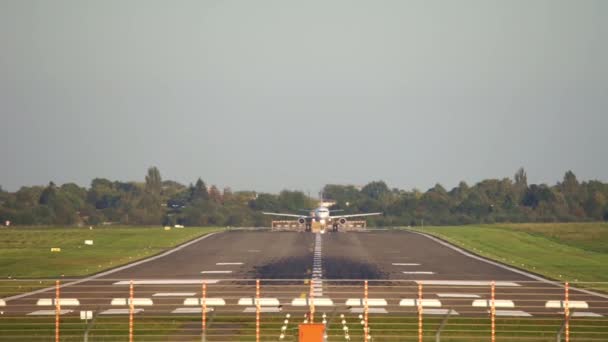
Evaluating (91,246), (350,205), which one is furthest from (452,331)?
(350,205)

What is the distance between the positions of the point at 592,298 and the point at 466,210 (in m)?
128

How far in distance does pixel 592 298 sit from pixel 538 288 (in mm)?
4067

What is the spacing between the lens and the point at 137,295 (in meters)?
41.5

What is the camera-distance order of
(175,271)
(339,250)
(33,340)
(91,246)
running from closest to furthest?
(33,340) < (175,271) < (339,250) < (91,246)

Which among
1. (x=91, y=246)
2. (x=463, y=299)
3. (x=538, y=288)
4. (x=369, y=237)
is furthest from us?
(x=369, y=237)

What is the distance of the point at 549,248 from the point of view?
271 ft

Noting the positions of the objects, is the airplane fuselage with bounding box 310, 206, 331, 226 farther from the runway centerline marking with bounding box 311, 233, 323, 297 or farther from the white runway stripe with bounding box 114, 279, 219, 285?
the white runway stripe with bounding box 114, 279, 219, 285

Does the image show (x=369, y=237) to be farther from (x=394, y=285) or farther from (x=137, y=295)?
(x=137, y=295)

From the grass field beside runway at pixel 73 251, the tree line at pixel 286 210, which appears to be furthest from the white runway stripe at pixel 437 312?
the tree line at pixel 286 210

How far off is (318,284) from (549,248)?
41.8 metres

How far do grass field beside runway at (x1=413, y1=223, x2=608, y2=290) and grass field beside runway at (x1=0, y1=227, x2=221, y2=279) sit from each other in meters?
24.8

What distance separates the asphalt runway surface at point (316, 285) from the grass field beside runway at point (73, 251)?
3316 millimetres

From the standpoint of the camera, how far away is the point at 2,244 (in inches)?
3359

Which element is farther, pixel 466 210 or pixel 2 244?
pixel 466 210
